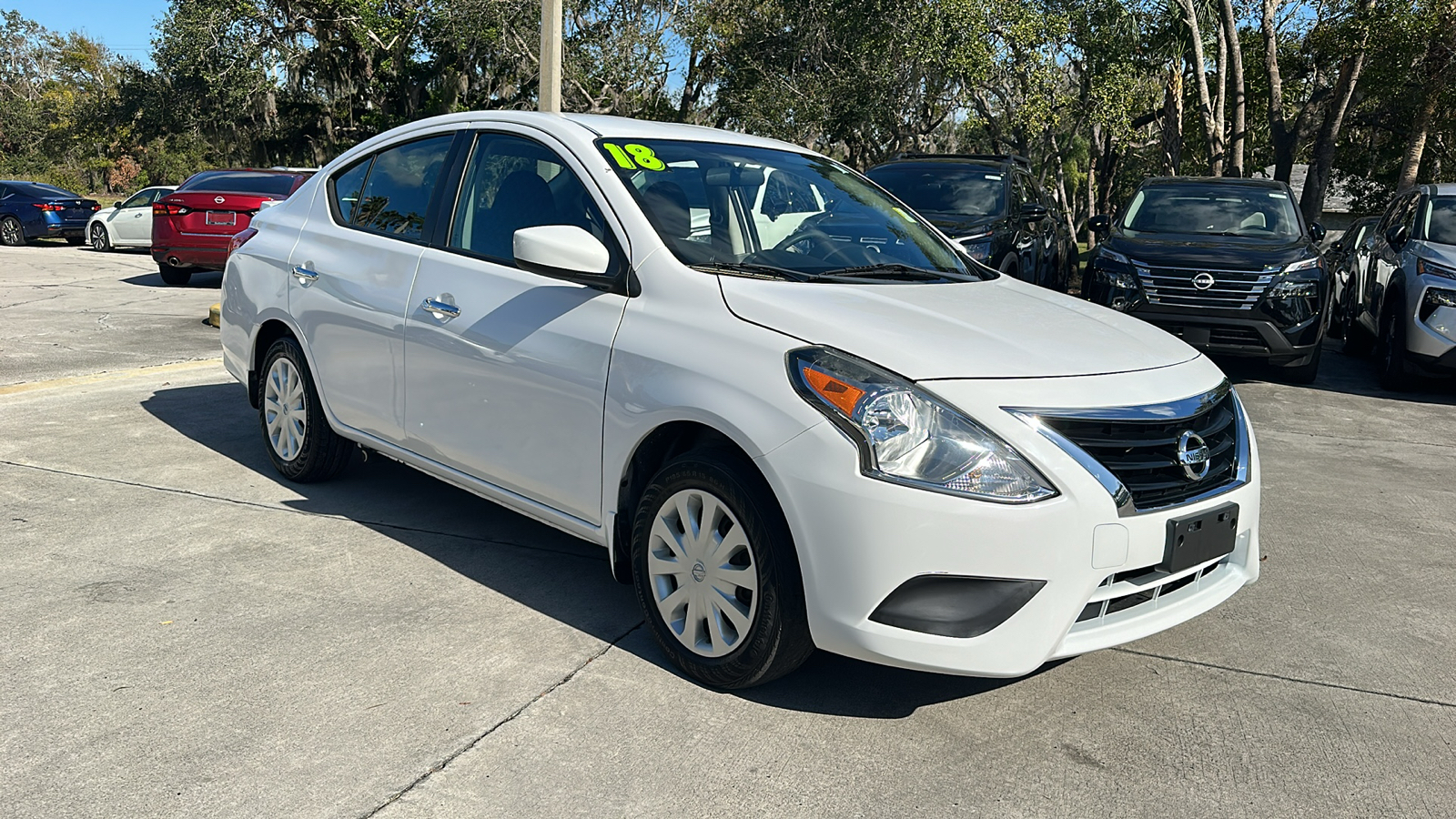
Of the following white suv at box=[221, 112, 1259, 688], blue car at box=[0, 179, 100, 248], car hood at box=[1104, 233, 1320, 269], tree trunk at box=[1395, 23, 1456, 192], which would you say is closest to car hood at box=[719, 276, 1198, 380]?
white suv at box=[221, 112, 1259, 688]

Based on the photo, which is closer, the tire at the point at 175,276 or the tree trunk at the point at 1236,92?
the tire at the point at 175,276

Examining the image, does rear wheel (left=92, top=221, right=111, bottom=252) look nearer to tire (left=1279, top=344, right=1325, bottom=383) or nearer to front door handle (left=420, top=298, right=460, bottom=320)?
tire (left=1279, top=344, right=1325, bottom=383)

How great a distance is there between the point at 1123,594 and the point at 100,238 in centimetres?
2551

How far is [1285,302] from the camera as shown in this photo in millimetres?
9383

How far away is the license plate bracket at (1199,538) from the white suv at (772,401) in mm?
13

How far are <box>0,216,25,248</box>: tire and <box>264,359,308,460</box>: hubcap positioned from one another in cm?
2405

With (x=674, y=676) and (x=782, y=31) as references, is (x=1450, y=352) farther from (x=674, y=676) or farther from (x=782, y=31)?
(x=782, y=31)

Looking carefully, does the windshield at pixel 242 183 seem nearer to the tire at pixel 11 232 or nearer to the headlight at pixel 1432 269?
the headlight at pixel 1432 269

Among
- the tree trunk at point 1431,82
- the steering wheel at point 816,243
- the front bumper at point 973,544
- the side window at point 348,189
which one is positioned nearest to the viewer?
the front bumper at point 973,544

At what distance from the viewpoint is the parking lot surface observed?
9.78 feet

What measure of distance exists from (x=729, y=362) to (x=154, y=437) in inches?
175

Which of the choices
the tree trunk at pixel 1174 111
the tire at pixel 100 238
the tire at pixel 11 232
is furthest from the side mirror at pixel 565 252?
the tire at pixel 11 232

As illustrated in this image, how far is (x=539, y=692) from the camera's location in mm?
3504

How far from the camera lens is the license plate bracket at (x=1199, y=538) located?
10.8 feet
